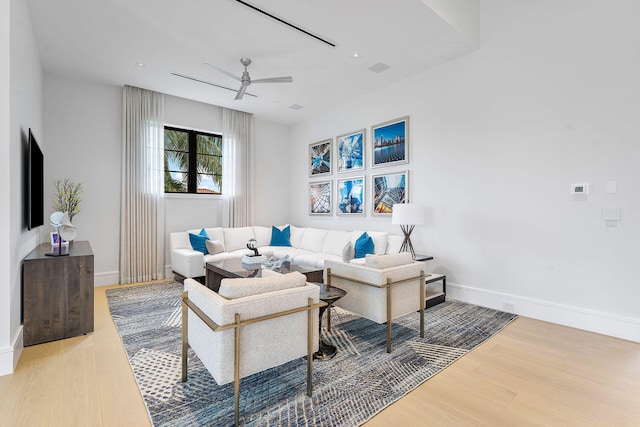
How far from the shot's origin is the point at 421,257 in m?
4.44

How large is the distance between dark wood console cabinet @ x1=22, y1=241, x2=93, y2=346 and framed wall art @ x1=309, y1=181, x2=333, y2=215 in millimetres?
4174

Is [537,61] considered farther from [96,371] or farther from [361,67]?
[96,371]

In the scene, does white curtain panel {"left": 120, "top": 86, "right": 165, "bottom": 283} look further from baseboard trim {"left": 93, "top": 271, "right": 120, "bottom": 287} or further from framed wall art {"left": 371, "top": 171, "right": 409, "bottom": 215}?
framed wall art {"left": 371, "top": 171, "right": 409, "bottom": 215}

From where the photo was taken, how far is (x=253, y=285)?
1967mm

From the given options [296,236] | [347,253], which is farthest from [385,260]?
[296,236]

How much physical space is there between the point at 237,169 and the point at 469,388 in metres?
5.51

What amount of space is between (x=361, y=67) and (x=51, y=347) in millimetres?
4852

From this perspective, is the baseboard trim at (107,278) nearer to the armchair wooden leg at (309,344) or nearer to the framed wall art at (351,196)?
the framed wall art at (351,196)

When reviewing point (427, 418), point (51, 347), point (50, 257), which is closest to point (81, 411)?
point (51, 347)

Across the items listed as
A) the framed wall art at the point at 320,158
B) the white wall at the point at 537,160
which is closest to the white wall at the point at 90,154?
the framed wall art at the point at 320,158

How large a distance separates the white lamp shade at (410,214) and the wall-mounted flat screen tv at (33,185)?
410cm

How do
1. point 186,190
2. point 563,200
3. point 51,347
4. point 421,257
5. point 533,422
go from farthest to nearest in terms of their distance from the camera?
point 186,190, point 421,257, point 563,200, point 51,347, point 533,422

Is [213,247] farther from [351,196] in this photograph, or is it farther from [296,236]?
[351,196]

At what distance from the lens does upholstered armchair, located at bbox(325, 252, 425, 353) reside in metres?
2.79
